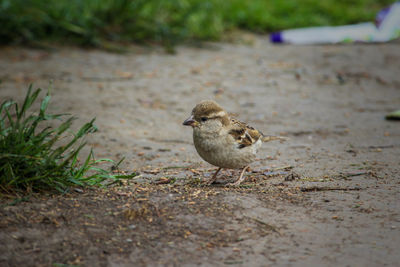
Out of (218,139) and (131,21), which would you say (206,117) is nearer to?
(218,139)

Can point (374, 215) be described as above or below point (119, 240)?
above

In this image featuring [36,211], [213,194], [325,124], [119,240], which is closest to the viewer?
[119,240]

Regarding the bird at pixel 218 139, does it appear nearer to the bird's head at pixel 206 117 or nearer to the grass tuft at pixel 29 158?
the bird's head at pixel 206 117

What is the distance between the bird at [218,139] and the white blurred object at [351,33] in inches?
280

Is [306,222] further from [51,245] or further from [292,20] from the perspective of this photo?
[292,20]

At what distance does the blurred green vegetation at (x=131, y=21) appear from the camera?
32.6ft

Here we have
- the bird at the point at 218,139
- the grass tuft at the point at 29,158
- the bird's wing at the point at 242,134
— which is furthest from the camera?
the bird's wing at the point at 242,134

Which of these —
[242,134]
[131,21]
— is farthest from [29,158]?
[131,21]

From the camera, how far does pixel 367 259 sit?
336 cm

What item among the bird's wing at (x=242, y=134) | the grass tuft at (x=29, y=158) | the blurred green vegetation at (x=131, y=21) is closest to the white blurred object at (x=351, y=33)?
the blurred green vegetation at (x=131, y=21)

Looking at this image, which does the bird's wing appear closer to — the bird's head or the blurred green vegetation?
the bird's head

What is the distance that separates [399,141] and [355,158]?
41.7 inches

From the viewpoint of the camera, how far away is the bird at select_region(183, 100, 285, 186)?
4797 mm

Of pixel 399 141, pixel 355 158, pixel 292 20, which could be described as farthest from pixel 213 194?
pixel 292 20
